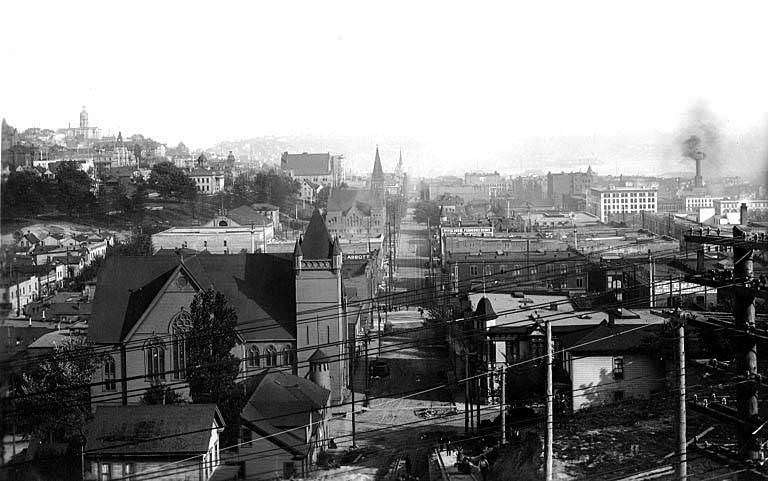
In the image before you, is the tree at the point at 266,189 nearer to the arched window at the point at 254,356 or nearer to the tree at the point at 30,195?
the tree at the point at 30,195

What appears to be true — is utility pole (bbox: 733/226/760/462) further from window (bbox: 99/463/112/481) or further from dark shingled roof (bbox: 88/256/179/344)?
dark shingled roof (bbox: 88/256/179/344)

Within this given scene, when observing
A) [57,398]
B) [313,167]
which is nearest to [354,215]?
[313,167]

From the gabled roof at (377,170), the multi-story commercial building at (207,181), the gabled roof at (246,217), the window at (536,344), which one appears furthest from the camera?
the gabled roof at (377,170)

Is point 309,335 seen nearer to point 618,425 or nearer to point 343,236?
point 618,425

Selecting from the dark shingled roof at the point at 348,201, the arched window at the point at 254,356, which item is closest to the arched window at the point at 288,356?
the arched window at the point at 254,356

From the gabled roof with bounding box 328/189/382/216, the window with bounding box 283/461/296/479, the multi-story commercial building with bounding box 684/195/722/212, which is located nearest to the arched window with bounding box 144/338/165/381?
the window with bounding box 283/461/296/479

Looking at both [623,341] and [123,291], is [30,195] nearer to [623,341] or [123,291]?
[123,291]

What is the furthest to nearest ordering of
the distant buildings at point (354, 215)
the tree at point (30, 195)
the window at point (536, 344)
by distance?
1. the distant buildings at point (354, 215)
2. the tree at point (30, 195)
3. the window at point (536, 344)
